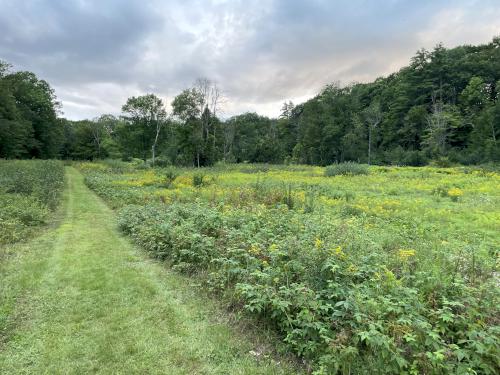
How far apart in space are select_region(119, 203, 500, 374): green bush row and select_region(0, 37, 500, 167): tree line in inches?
1517

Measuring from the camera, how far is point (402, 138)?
2525 inches

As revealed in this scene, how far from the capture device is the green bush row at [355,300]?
3.09 metres

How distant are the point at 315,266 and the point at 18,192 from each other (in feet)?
44.8

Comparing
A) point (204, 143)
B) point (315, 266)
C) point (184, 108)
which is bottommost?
point (315, 266)

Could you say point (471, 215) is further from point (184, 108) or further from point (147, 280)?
point (184, 108)

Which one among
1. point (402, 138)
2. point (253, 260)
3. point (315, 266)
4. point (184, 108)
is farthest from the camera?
point (402, 138)

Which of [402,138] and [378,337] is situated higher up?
[402,138]

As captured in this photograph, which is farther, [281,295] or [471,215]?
[471,215]

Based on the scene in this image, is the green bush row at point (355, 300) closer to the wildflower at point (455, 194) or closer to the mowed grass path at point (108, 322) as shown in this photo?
the mowed grass path at point (108, 322)

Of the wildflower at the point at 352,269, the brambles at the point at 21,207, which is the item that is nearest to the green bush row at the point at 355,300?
the wildflower at the point at 352,269

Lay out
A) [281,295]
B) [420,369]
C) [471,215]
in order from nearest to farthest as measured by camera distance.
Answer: [420,369] < [281,295] < [471,215]

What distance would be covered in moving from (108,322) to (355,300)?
3.23 metres

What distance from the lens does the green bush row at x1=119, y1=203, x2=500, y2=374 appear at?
122 inches

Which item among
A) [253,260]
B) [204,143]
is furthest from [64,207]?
[204,143]
